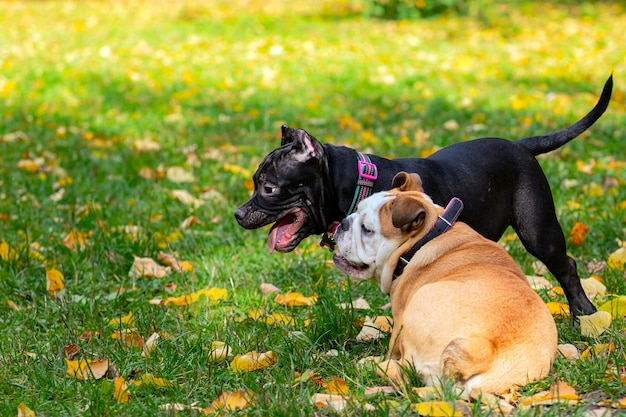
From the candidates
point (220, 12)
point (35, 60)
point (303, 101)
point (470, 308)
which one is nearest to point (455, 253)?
point (470, 308)

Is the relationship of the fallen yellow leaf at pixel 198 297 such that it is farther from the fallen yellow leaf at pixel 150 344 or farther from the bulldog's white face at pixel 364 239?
the bulldog's white face at pixel 364 239

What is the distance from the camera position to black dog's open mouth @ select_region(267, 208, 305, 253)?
4.44 metres

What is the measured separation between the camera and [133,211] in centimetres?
621

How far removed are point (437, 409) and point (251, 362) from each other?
102cm

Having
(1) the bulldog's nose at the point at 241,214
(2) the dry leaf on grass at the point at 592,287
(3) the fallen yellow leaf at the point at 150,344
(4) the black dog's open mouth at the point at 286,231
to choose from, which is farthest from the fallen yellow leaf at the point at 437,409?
(2) the dry leaf on grass at the point at 592,287

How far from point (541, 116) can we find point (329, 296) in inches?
210

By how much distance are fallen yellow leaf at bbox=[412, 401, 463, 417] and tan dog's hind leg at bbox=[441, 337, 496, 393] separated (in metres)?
0.16

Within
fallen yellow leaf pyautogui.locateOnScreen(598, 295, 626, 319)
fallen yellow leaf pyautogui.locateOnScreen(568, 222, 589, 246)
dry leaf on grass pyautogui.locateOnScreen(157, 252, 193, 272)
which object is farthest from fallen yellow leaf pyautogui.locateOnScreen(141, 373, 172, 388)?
fallen yellow leaf pyautogui.locateOnScreen(568, 222, 589, 246)

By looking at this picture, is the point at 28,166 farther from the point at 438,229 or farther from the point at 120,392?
the point at 438,229

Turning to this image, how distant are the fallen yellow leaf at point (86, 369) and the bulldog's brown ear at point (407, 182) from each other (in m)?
1.63

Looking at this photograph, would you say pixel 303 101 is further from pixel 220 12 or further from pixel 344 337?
pixel 220 12

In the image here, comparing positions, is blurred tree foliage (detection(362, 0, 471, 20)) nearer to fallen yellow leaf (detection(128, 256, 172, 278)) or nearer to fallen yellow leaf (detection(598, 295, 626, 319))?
fallen yellow leaf (detection(128, 256, 172, 278))

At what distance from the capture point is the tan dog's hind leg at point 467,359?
122 inches

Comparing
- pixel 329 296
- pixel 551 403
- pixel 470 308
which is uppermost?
pixel 470 308
